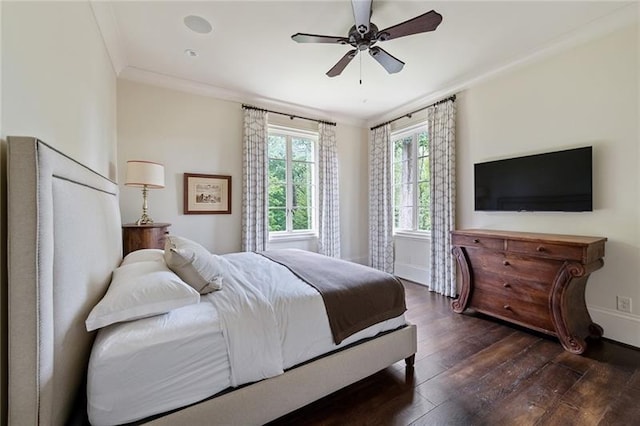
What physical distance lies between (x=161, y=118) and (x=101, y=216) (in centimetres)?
229

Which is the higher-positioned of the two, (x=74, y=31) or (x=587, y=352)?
(x=74, y=31)

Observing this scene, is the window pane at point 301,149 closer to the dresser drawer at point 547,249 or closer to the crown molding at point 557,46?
the crown molding at point 557,46

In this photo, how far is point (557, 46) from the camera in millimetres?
2705

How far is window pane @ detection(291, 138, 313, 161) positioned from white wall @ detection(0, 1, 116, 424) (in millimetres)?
2604

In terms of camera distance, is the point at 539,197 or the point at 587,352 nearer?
the point at 587,352

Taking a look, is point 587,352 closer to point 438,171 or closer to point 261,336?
point 438,171

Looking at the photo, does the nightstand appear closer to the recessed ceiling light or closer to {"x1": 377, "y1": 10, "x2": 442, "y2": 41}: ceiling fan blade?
the recessed ceiling light

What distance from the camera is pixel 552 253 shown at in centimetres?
236

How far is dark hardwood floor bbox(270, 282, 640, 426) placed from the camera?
158 cm

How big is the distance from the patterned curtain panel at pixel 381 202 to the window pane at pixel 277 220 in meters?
1.67

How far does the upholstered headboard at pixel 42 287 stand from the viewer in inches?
34.3

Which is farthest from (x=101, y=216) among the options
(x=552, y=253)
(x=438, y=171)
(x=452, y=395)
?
(x=438, y=171)

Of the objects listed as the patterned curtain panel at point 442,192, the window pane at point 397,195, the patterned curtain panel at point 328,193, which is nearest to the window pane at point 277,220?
the patterned curtain panel at point 328,193

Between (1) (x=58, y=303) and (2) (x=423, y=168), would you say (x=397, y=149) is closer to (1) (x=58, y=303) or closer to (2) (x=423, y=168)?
(2) (x=423, y=168)
